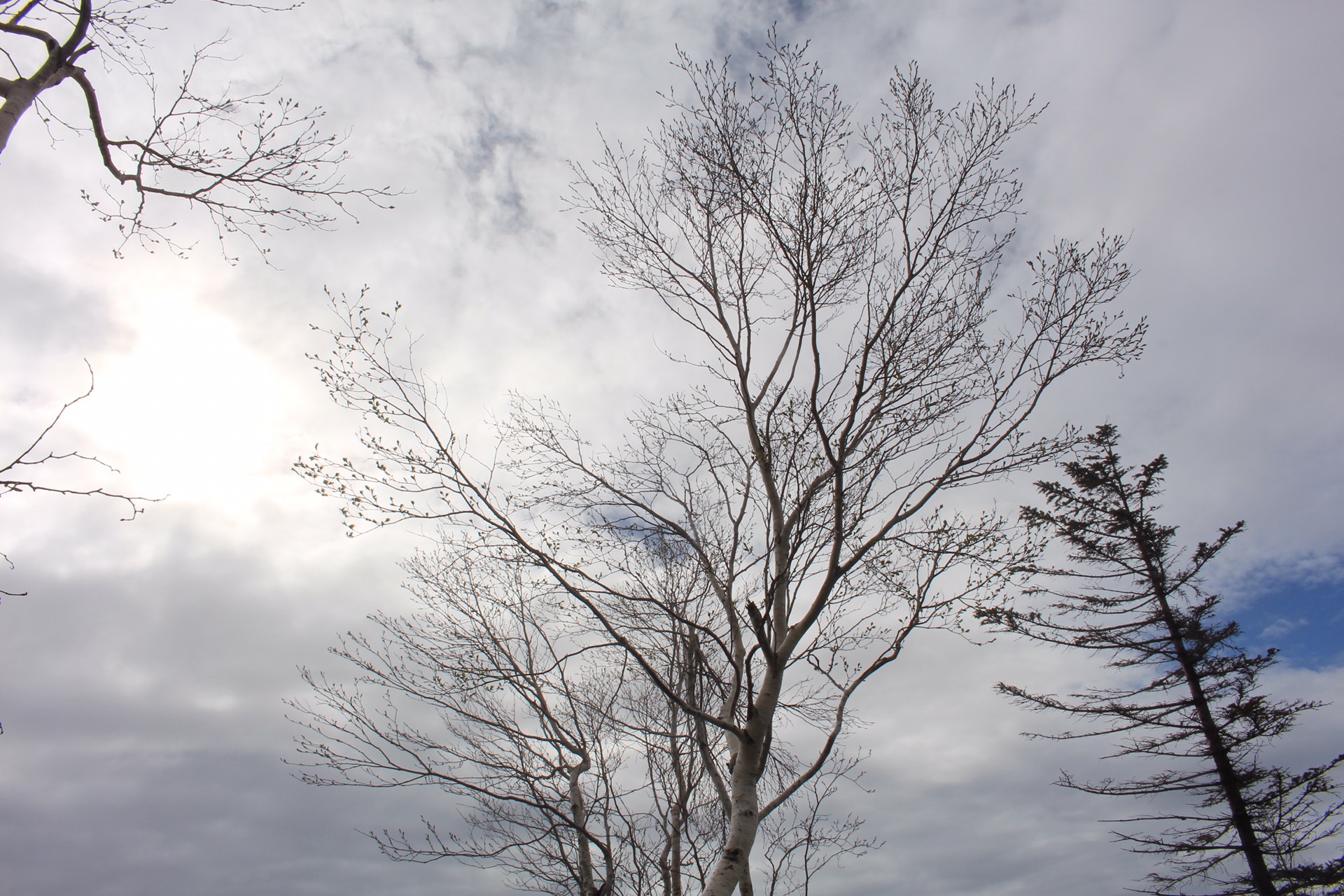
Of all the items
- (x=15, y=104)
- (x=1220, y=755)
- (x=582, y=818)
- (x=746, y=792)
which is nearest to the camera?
(x=15, y=104)

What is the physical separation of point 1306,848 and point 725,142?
1612 centimetres

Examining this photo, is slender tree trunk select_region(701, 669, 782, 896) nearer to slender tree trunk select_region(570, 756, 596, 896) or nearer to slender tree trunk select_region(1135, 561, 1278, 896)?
slender tree trunk select_region(570, 756, 596, 896)

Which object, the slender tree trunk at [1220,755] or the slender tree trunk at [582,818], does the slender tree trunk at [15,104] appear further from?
the slender tree trunk at [1220,755]

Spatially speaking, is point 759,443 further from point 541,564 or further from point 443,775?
point 443,775

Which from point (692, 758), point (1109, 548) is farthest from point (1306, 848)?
point (692, 758)

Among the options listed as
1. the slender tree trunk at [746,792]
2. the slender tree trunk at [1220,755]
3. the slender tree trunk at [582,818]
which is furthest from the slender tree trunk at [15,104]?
the slender tree trunk at [1220,755]

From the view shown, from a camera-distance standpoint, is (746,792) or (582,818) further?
(582,818)

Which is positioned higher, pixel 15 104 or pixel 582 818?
pixel 15 104

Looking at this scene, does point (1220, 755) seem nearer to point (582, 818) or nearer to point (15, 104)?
point (582, 818)

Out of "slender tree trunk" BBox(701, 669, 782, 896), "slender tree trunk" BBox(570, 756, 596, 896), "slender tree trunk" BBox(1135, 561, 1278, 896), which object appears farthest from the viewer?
"slender tree trunk" BBox(1135, 561, 1278, 896)

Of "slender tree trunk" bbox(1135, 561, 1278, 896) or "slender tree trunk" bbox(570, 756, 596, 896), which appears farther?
"slender tree trunk" bbox(1135, 561, 1278, 896)

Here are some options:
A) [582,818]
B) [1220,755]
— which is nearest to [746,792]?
[582,818]

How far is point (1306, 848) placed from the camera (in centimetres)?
1252

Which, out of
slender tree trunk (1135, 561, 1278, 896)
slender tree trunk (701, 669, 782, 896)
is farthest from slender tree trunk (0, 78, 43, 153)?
slender tree trunk (1135, 561, 1278, 896)
